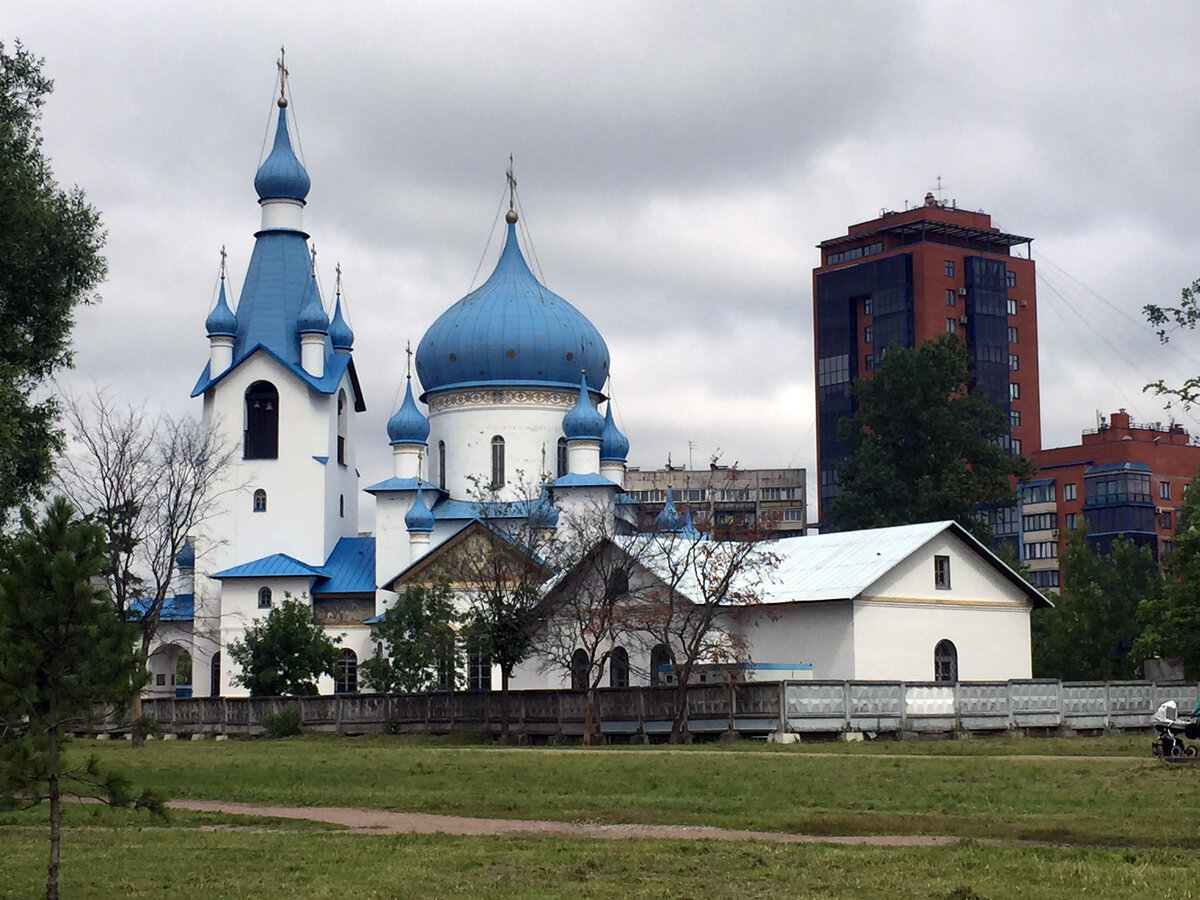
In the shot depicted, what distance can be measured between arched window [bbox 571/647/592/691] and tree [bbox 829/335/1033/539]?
22794 mm

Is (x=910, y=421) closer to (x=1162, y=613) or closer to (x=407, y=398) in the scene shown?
(x=407, y=398)

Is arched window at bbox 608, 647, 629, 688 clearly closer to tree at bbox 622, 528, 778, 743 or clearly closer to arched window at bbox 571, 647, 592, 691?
arched window at bbox 571, 647, 592, 691

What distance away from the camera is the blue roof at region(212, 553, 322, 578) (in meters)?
67.8

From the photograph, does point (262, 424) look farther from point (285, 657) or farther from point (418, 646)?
point (418, 646)

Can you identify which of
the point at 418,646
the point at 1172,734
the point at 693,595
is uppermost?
the point at 693,595

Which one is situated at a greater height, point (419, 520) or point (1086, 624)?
point (419, 520)

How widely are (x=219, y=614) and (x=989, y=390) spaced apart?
67193 millimetres

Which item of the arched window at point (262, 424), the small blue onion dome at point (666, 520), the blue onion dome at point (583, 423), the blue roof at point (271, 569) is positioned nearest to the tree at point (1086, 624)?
the small blue onion dome at point (666, 520)

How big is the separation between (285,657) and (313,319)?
16601 millimetres

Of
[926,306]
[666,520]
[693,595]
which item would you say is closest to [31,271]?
[693,595]

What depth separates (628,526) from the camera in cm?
5431

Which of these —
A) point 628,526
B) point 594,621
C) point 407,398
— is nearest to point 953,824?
point 594,621

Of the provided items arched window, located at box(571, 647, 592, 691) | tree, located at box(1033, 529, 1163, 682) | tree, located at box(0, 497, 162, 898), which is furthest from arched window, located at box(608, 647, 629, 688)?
tree, located at box(0, 497, 162, 898)

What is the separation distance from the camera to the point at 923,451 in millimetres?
76000
